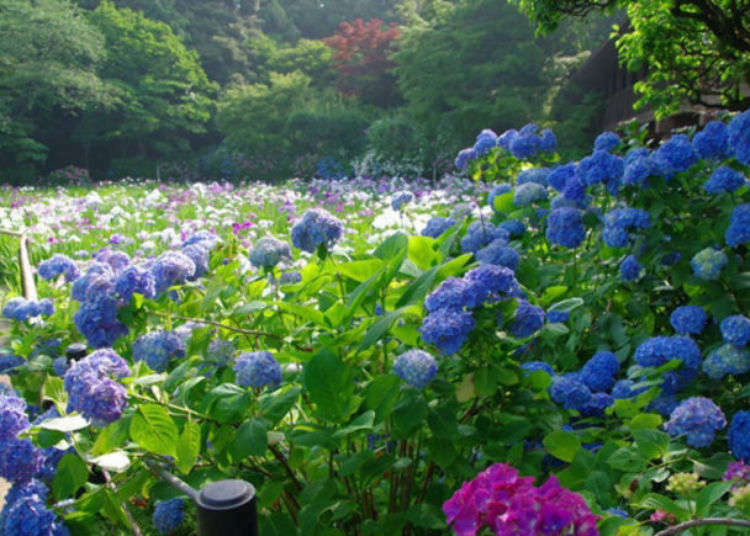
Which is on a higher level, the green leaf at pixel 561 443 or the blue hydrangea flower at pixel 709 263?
the blue hydrangea flower at pixel 709 263

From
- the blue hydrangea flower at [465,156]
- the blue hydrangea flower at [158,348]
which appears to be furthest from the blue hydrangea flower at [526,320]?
the blue hydrangea flower at [465,156]

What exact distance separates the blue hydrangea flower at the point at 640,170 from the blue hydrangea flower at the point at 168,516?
1.43 metres

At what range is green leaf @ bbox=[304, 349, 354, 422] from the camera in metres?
1.05

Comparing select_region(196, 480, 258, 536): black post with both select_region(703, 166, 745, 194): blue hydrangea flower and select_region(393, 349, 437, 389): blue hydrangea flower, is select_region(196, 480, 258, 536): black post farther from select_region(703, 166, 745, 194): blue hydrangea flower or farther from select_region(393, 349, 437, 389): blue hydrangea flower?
select_region(703, 166, 745, 194): blue hydrangea flower

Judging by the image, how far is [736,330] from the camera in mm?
1414

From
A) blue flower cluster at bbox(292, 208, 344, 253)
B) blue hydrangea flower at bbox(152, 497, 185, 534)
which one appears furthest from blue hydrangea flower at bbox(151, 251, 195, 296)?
blue hydrangea flower at bbox(152, 497, 185, 534)

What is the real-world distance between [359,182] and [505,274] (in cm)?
847

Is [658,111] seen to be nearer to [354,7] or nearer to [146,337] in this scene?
[146,337]

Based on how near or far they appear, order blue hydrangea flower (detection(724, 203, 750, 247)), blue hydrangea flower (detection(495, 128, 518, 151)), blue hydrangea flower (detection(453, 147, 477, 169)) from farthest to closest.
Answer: blue hydrangea flower (detection(453, 147, 477, 169)) → blue hydrangea flower (detection(495, 128, 518, 151)) → blue hydrangea flower (detection(724, 203, 750, 247))

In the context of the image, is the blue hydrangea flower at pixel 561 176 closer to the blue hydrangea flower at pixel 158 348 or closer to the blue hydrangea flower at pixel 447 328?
the blue hydrangea flower at pixel 447 328

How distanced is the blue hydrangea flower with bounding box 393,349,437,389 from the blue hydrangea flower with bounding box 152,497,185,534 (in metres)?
0.76

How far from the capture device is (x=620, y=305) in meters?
1.99

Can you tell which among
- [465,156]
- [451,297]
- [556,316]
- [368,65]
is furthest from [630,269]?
[368,65]

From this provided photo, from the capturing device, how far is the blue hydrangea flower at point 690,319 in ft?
5.07
